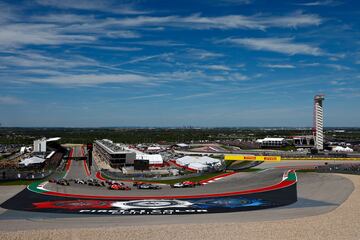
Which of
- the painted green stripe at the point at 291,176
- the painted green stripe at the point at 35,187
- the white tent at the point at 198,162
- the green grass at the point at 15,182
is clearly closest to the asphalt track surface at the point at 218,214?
the painted green stripe at the point at 291,176

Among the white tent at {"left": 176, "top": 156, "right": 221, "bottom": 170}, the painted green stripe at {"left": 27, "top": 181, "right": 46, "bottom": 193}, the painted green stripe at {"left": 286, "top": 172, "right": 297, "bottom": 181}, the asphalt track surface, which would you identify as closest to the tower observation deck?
the white tent at {"left": 176, "top": 156, "right": 221, "bottom": 170}

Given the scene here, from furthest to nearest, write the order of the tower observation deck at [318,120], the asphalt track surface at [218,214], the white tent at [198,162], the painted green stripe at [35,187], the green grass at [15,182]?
the tower observation deck at [318,120] → the white tent at [198,162] → the green grass at [15,182] → the painted green stripe at [35,187] → the asphalt track surface at [218,214]

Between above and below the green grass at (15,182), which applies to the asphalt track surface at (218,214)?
above

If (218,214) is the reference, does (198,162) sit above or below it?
above

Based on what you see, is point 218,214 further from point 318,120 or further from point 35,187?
point 318,120

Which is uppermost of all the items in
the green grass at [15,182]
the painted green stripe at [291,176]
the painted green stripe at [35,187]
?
the painted green stripe at [291,176]

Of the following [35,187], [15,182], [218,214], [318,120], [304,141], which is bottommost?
[15,182]

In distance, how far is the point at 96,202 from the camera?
3653 centimetres

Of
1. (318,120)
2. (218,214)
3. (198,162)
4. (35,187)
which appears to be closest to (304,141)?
(318,120)

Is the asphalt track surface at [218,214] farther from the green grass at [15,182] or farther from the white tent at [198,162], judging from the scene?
the white tent at [198,162]

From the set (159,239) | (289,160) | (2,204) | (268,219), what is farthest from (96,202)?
(289,160)

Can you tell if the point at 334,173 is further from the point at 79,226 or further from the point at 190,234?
the point at 79,226

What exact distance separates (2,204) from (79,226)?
12.1 metres

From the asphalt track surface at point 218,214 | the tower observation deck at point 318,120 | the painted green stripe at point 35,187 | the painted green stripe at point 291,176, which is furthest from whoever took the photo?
the tower observation deck at point 318,120
